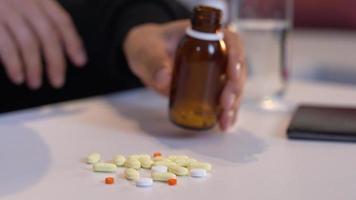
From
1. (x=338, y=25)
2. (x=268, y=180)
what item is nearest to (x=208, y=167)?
(x=268, y=180)

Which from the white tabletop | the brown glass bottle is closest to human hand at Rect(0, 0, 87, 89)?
the white tabletop

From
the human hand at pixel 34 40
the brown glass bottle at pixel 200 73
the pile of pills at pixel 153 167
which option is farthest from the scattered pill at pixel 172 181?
the human hand at pixel 34 40

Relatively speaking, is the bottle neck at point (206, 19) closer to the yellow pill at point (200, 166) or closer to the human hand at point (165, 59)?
the human hand at point (165, 59)

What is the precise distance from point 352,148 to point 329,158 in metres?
0.05

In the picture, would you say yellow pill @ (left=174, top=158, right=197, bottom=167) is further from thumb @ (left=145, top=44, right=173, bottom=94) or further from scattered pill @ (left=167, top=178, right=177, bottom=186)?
thumb @ (left=145, top=44, right=173, bottom=94)

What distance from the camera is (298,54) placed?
1573 millimetres

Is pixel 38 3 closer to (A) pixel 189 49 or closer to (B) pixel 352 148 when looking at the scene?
(A) pixel 189 49

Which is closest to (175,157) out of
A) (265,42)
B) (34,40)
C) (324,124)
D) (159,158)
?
(159,158)

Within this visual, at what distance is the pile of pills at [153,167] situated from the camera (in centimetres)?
66

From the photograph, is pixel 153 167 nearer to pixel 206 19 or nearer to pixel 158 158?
pixel 158 158

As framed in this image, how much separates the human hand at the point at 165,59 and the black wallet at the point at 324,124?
0.28ft

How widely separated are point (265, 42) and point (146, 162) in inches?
22.4

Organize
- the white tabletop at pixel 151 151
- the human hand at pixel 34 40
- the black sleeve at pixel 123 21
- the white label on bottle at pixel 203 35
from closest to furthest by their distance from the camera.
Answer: the white tabletop at pixel 151 151
the white label on bottle at pixel 203 35
the human hand at pixel 34 40
the black sleeve at pixel 123 21

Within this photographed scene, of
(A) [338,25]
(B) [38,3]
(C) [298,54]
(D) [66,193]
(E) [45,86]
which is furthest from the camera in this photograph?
(A) [338,25]
